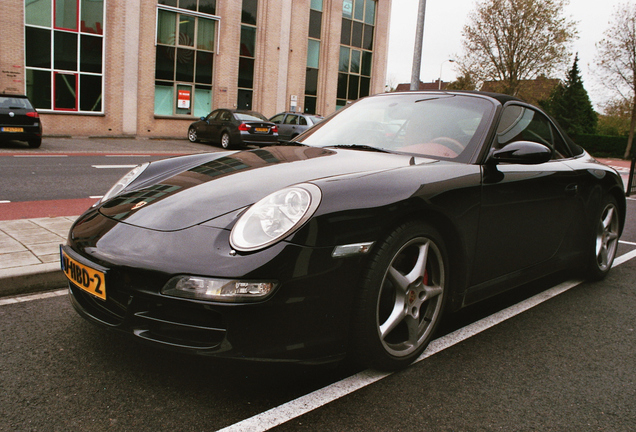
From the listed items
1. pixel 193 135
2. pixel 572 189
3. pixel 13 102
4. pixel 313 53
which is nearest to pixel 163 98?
pixel 193 135

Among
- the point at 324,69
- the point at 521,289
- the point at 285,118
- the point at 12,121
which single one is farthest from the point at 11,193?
the point at 324,69

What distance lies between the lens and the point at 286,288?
2172 mm

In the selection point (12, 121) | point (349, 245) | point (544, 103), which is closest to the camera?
point (349, 245)

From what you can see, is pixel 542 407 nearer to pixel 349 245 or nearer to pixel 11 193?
pixel 349 245

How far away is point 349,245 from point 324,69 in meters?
27.7

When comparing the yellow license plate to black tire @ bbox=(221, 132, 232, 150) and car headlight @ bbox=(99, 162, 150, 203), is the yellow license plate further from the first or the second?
black tire @ bbox=(221, 132, 232, 150)

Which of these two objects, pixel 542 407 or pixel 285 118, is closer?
pixel 542 407

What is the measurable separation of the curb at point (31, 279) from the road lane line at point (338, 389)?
2185mm

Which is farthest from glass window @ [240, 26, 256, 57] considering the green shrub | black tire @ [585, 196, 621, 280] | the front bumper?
the green shrub

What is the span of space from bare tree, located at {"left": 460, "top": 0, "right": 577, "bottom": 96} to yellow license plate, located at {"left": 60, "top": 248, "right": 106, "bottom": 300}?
127ft

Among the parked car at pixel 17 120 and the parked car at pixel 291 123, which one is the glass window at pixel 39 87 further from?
the parked car at pixel 291 123

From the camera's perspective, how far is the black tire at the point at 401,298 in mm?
2430

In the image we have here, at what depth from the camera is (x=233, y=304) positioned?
212 centimetres

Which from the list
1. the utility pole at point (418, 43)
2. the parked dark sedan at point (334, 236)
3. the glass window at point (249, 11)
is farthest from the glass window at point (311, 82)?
the parked dark sedan at point (334, 236)
